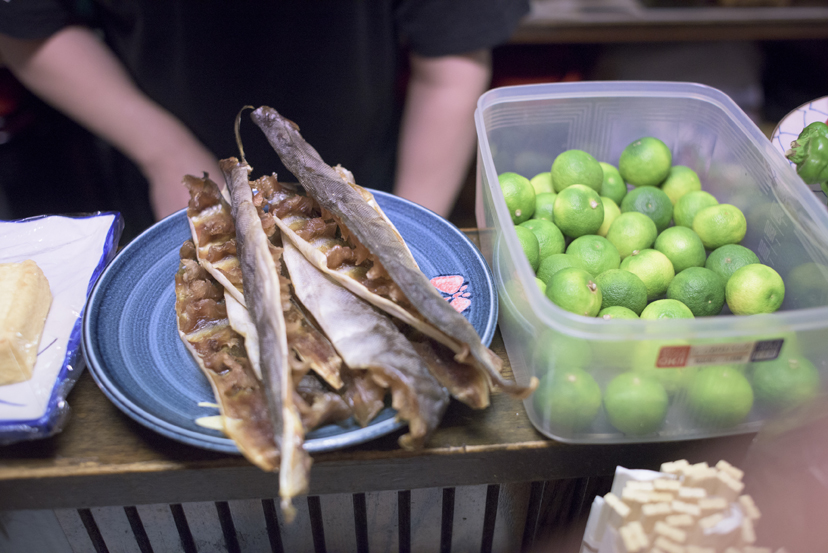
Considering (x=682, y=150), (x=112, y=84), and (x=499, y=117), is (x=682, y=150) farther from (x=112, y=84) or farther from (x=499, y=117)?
(x=112, y=84)

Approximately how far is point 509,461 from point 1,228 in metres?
1.32

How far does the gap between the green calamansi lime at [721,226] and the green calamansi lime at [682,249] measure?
0.17 ft

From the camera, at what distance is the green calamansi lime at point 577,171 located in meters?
1.39

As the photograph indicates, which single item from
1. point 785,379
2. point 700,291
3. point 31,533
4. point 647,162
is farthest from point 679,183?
point 31,533

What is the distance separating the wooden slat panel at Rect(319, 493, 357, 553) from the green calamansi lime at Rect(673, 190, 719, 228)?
1.03 metres

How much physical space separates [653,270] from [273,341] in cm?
82

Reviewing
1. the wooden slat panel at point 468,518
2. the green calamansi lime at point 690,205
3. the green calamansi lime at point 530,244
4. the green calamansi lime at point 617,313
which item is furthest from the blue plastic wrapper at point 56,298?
the green calamansi lime at point 690,205

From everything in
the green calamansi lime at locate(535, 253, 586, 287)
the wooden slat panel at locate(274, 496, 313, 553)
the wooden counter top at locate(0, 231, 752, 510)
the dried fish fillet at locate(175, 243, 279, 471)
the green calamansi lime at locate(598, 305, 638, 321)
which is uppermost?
the green calamansi lime at locate(535, 253, 586, 287)

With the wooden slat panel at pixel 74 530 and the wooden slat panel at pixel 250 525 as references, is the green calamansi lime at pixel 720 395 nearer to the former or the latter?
the wooden slat panel at pixel 250 525

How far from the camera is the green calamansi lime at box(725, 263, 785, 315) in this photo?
44.0 inches

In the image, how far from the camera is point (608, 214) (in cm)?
138

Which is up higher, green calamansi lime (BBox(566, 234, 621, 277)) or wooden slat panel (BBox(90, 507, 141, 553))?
green calamansi lime (BBox(566, 234, 621, 277))

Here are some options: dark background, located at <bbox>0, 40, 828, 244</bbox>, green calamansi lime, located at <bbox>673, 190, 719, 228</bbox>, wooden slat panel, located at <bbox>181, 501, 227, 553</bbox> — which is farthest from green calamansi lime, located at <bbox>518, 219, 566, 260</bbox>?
dark background, located at <bbox>0, 40, 828, 244</bbox>

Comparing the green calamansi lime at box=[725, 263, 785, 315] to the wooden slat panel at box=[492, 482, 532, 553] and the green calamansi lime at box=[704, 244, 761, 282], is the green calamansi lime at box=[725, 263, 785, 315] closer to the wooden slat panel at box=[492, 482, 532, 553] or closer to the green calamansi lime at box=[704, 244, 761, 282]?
the green calamansi lime at box=[704, 244, 761, 282]
